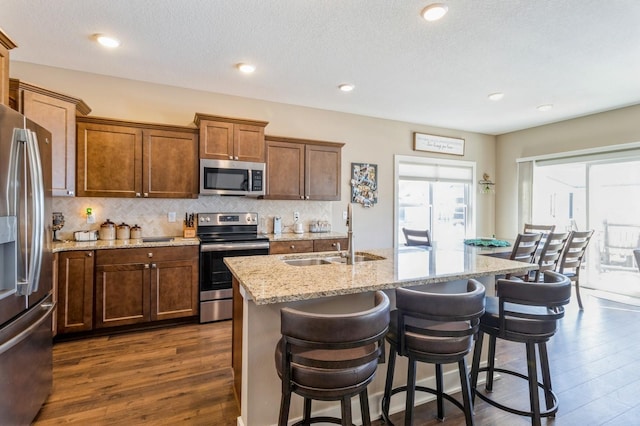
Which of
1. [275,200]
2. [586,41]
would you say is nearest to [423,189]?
[275,200]

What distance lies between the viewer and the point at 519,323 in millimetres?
1762

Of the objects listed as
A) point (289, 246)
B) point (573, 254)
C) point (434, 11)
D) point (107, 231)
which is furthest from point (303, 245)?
point (573, 254)

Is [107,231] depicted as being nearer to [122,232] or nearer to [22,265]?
[122,232]

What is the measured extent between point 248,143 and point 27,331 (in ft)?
8.84

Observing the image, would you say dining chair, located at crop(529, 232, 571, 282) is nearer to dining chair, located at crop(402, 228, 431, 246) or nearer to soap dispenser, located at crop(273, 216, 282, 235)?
dining chair, located at crop(402, 228, 431, 246)

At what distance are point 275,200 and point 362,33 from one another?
7.83 ft

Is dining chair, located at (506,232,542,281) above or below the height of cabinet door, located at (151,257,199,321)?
above

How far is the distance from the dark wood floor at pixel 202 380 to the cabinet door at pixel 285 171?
68.8 inches

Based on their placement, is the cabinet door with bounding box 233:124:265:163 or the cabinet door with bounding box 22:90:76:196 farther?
the cabinet door with bounding box 233:124:265:163

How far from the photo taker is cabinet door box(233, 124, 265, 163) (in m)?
3.80

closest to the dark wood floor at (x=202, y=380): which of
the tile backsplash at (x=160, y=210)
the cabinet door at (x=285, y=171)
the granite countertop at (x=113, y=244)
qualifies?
the granite countertop at (x=113, y=244)

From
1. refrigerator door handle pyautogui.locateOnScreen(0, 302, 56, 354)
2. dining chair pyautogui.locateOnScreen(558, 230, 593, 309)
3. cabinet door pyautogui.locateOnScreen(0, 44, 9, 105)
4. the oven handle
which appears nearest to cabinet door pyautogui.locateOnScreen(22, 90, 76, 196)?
cabinet door pyautogui.locateOnScreen(0, 44, 9, 105)

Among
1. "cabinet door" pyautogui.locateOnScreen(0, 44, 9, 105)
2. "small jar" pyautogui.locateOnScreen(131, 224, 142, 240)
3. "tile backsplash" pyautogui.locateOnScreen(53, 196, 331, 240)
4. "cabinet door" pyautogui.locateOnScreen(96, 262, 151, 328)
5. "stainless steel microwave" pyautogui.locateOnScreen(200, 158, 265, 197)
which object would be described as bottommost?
"cabinet door" pyautogui.locateOnScreen(96, 262, 151, 328)

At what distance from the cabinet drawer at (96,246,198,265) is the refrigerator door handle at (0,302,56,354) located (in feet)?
3.50
